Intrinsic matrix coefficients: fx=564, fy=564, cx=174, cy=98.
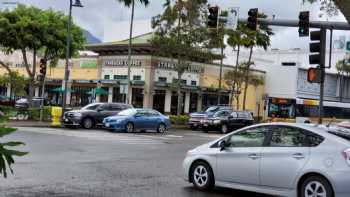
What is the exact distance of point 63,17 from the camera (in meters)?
40.6

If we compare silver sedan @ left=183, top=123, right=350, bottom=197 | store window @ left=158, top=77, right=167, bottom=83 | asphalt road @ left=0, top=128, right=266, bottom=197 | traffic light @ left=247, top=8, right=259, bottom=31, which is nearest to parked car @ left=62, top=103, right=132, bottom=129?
asphalt road @ left=0, top=128, right=266, bottom=197

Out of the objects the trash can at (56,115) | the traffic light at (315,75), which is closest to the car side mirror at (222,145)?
the traffic light at (315,75)

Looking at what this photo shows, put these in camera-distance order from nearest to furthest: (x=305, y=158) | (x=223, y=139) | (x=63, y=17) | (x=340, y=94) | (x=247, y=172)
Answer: (x=305, y=158)
(x=247, y=172)
(x=223, y=139)
(x=63, y=17)
(x=340, y=94)

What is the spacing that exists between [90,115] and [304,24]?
16429 mm

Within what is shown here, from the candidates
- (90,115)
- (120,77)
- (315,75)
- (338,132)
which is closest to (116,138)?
(90,115)

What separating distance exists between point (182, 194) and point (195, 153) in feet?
3.44

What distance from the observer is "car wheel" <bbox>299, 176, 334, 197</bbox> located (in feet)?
29.0

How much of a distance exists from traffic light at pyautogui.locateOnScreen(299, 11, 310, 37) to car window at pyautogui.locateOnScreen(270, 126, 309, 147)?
1043 cm

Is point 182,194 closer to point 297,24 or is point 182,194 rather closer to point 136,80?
point 297,24

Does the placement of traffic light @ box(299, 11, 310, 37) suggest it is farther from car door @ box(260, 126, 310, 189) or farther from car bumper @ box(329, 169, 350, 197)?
car bumper @ box(329, 169, 350, 197)

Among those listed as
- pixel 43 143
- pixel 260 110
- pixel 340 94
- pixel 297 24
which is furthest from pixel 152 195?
pixel 340 94

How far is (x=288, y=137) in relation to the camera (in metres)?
9.80

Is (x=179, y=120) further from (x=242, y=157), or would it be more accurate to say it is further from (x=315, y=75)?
(x=242, y=157)

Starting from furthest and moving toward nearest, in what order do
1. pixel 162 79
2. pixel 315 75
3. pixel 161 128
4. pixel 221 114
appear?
pixel 162 79 < pixel 221 114 < pixel 161 128 < pixel 315 75
